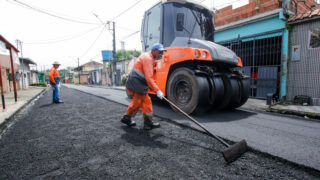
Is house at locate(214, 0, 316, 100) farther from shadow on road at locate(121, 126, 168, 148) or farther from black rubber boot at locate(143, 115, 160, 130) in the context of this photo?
shadow on road at locate(121, 126, 168, 148)

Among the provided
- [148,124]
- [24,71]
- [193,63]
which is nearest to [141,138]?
[148,124]

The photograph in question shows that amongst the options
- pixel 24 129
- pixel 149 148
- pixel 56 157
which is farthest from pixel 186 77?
pixel 24 129

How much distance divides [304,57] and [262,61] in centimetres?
144

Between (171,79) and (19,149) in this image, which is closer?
(19,149)

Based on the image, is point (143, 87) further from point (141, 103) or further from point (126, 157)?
point (126, 157)

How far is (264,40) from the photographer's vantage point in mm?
6805

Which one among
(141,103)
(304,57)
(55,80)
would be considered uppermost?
(304,57)

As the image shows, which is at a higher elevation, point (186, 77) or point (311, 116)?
point (186, 77)

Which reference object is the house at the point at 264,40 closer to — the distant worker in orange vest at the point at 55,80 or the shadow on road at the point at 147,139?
the shadow on road at the point at 147,139

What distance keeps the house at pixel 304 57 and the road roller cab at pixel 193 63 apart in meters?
3.29

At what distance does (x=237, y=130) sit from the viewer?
2.70 meters

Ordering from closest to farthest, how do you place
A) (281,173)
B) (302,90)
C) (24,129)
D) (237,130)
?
(281,173) → (237,130) → (24,129) → (302,90)

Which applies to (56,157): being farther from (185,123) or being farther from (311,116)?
(311,116)

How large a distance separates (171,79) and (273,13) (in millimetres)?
5647
